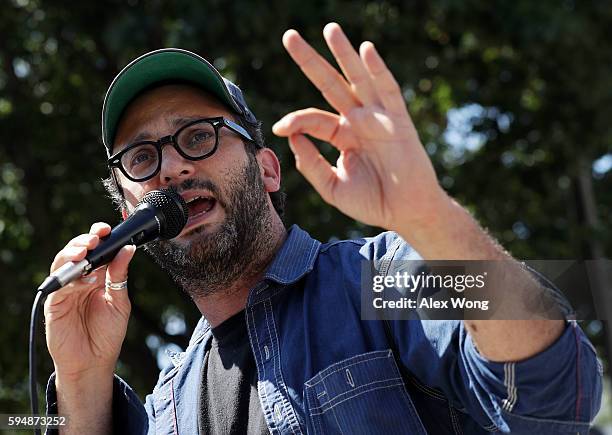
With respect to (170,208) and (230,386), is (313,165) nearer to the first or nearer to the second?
(170,208)

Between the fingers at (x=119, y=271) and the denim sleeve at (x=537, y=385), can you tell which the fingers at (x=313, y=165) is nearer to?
the denim sleeve at (x=537, y=385)

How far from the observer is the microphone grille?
2264 millimetres

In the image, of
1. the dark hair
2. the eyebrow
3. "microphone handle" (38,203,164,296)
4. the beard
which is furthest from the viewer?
the dark hair

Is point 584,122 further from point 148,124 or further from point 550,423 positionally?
point 550,423

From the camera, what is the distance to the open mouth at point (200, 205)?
8.17ft

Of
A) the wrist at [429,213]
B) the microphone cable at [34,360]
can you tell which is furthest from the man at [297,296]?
the microphone cable at [34,360]

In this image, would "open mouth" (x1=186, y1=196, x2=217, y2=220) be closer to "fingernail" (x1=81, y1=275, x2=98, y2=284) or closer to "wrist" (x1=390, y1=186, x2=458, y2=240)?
"fingernail" (x1=81, y1=275, x2=98, y2=284)

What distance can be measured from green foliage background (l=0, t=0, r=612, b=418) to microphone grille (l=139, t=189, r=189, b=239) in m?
3.15

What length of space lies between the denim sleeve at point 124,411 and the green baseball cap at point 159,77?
81cm

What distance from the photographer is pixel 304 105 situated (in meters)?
6.25

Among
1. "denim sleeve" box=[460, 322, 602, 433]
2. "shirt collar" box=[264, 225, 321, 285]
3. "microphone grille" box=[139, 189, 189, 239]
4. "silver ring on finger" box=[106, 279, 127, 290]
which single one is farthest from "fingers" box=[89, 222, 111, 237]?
"denim sleeve" box=[460, 322, 602, 433]

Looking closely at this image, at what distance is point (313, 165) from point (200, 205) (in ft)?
2.60

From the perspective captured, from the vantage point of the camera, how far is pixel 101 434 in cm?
248

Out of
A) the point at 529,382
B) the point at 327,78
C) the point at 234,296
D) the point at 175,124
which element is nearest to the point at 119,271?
the point at 234,296
